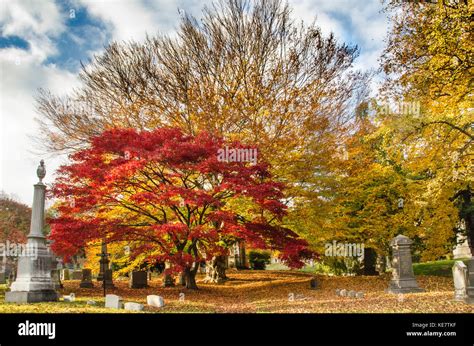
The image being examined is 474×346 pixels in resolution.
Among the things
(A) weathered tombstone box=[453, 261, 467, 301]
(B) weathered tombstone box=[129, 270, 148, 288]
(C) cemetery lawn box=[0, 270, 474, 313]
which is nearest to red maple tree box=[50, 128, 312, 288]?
(C) cemetery lawn box=[0, 270, 474, 313]

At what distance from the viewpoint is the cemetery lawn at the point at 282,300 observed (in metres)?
10.4

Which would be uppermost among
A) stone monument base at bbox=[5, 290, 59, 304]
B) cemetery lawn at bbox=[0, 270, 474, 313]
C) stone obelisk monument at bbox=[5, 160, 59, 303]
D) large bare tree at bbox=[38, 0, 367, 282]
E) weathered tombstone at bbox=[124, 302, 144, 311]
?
large bare tree at bbox=[38, 0, 367, 282]

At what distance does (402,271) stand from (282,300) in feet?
15.2

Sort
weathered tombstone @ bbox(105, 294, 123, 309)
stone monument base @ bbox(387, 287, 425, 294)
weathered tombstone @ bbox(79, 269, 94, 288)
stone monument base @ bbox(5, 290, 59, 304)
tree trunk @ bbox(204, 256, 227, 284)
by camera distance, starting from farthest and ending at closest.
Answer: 1. tree trunk @ bbox(204, 256, 227, 284)
2. weathered tombstone @ bbox(79, 269, 94, 288)
3. stone monument base @ bbox(387, 287, 425, 294)
4. stone monument base @ bbox(5, 290, 59, 304)
5. weathered tombstone @ bbox(105, 294, 123, 309)

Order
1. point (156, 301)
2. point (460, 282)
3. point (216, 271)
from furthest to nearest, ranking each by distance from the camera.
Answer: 1. point (216, 271)
2. point (156, 301)
3. point (460, 282)

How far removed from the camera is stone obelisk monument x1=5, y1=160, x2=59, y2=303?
11.9m

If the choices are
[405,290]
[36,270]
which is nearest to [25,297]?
[36,270]

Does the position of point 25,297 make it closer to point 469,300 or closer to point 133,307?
point 133,307

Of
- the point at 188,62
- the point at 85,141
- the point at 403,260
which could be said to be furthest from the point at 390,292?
the point at 85,141

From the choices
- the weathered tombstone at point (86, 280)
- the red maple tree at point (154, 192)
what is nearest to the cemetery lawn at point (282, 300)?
the red maple tree at point (154, 192)

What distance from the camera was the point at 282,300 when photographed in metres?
13.8

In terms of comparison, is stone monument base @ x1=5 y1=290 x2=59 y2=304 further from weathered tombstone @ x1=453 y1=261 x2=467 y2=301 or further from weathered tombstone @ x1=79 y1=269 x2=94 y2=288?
weathered tombstone @ x1=453 y1=261 x2=467 y2=301

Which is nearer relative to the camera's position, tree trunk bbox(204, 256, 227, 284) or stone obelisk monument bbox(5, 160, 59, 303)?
stone obelisk monument bbox(5, 160, 59, 303)

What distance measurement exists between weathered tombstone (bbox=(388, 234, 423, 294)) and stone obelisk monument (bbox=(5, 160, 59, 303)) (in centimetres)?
1163
